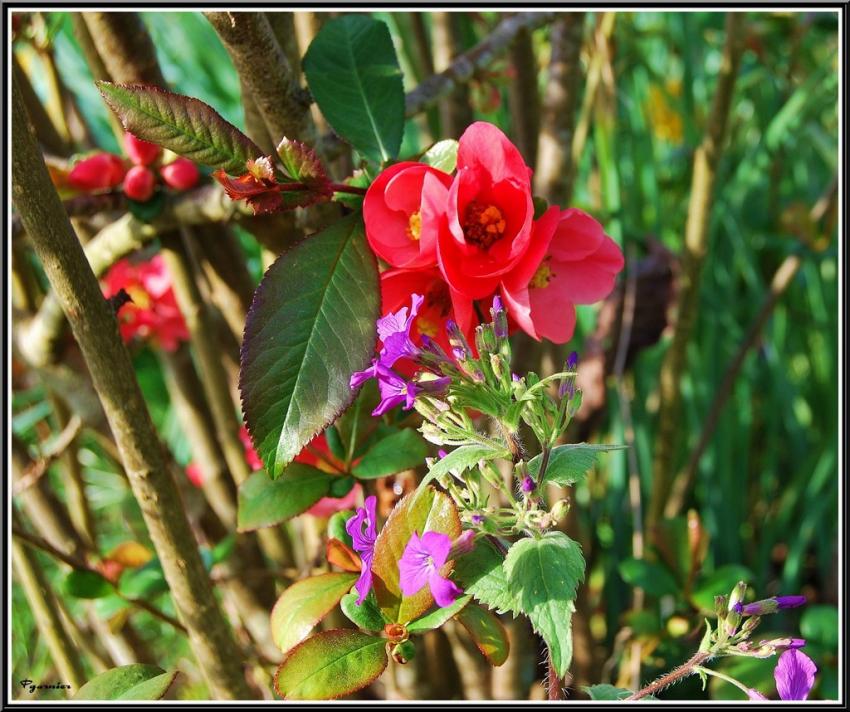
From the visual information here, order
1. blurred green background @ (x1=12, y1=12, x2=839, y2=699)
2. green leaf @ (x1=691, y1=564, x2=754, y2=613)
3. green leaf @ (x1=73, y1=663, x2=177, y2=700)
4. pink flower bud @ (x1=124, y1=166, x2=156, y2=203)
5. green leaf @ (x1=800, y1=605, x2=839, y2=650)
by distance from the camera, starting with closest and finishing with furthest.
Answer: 1. green leaf @ (x1=73, y1=663, x2=177, y2=700)
2. pink flower bud @ (x1=124, y1=166, x2=156, y2=203)
3. green leaf @ (x1=691, y1=564, x2=754, y2=613)
4. green leaf @ (x1=800, y1=605, x2=839, y2=650)
5. blurred green background @ (x1=12, y1=12, x2=839, y2=699)

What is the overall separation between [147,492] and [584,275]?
11.6 inches

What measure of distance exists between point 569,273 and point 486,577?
195mm

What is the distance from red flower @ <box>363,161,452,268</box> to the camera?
0.45 metres

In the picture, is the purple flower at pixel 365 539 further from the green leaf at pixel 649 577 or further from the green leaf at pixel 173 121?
the green leaf at pixel 649 577

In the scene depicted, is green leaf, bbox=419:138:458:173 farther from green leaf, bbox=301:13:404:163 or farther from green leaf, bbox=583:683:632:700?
green leaf, bbox=583:683:632:700

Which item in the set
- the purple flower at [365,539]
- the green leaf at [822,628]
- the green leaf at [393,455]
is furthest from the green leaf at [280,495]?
the green leaf at [822,628]

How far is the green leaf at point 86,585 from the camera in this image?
665 mm

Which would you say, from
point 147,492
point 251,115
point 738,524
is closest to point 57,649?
point 147,492

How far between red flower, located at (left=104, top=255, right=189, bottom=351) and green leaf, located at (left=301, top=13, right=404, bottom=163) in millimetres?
483

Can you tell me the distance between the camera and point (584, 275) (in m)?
0.52

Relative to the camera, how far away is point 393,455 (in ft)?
1.78

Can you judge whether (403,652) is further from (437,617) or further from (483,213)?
(483,213)

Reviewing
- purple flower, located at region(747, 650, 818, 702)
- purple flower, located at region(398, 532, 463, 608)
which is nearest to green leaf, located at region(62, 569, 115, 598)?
purple flower, located at region(398, 532, 463, 608)

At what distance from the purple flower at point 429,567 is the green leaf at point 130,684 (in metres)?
0.17
